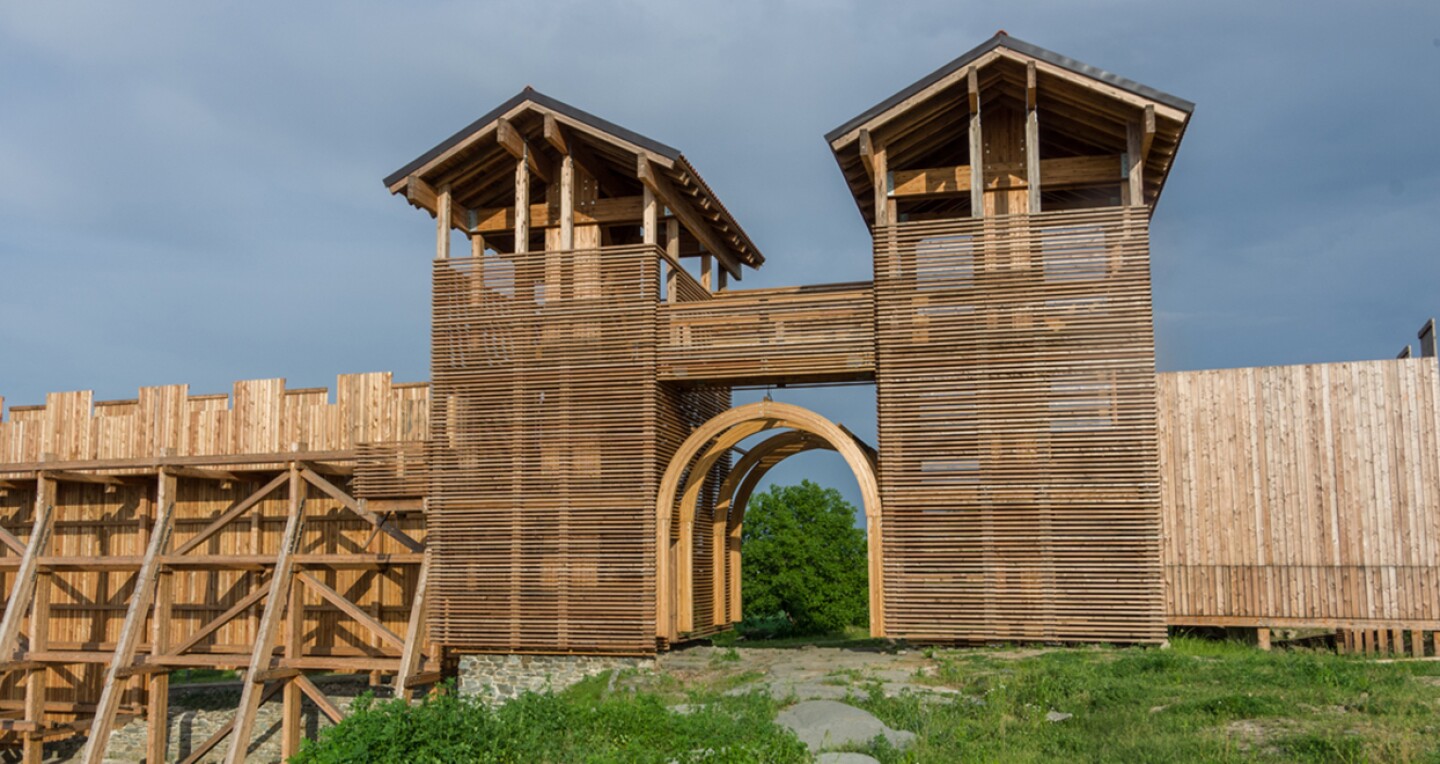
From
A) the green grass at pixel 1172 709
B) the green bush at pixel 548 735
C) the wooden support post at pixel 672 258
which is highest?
the wooden support post at pixel 672 258

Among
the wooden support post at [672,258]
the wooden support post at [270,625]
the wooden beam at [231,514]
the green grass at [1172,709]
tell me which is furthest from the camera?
the wooden beam at [231,514]

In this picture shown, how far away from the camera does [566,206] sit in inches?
764

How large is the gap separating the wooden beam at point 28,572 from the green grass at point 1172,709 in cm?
1532

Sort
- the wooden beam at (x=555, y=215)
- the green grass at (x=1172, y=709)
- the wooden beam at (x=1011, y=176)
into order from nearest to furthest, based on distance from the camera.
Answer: the green grass at (x=1172, y=709)
the wooden beam at (x=1011, y=176)
the wooden beam at (x=555, y=215)

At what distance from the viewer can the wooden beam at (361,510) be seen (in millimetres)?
20125

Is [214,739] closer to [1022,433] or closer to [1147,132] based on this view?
[1022,433]

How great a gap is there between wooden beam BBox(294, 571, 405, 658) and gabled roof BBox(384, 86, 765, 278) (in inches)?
254

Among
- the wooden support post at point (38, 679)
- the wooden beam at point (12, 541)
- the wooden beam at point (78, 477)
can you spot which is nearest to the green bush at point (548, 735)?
the wooden support post at point (38, 679)

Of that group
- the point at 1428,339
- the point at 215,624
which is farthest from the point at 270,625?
the point at 1428,339

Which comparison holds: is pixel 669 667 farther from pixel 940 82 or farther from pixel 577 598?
pixel 940 82

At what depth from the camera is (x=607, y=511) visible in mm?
18375

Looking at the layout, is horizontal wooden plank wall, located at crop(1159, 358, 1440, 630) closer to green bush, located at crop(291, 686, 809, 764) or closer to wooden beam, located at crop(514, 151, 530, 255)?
green bush, located at crop(291, 686, 809, 764)

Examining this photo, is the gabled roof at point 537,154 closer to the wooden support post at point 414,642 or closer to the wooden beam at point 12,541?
the wooden support post at point 414,642

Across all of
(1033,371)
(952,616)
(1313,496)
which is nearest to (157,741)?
(952,616)
